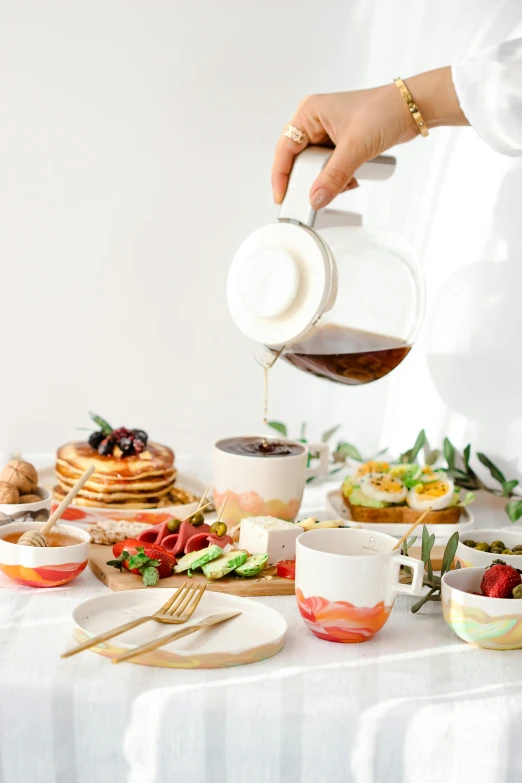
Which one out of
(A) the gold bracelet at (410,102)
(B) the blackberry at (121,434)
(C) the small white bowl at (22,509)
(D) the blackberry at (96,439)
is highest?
(A) the gold bracelet at (410,102)

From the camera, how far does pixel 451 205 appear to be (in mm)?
1617

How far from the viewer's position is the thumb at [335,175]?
3.32 ft

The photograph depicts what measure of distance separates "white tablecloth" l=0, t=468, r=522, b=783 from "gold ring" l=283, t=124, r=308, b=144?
2.28 ft

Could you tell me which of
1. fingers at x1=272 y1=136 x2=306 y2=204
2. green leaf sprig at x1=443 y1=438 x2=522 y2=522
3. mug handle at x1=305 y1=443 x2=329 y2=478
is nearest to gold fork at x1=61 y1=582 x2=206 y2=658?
mug handle at x1=305 y1=443 x2=329 y2=478

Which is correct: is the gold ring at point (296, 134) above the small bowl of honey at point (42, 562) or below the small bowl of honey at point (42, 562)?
above

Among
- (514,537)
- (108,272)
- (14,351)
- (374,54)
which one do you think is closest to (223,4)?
(374,54)

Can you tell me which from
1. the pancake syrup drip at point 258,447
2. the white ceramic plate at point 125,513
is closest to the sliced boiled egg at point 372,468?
the pancake syrup drip at point 258,447

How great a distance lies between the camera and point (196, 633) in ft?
2.48

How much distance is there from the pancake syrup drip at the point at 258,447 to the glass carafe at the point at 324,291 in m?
0.12

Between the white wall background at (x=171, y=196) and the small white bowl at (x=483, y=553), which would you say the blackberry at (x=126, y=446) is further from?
the white wall background at (x=171, y=196)

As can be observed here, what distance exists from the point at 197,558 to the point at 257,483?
7.6 inches

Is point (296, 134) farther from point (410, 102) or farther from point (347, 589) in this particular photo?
point (347, 589)

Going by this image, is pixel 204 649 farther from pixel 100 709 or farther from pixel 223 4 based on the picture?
pixel 223 4

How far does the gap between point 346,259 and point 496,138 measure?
0.23m
